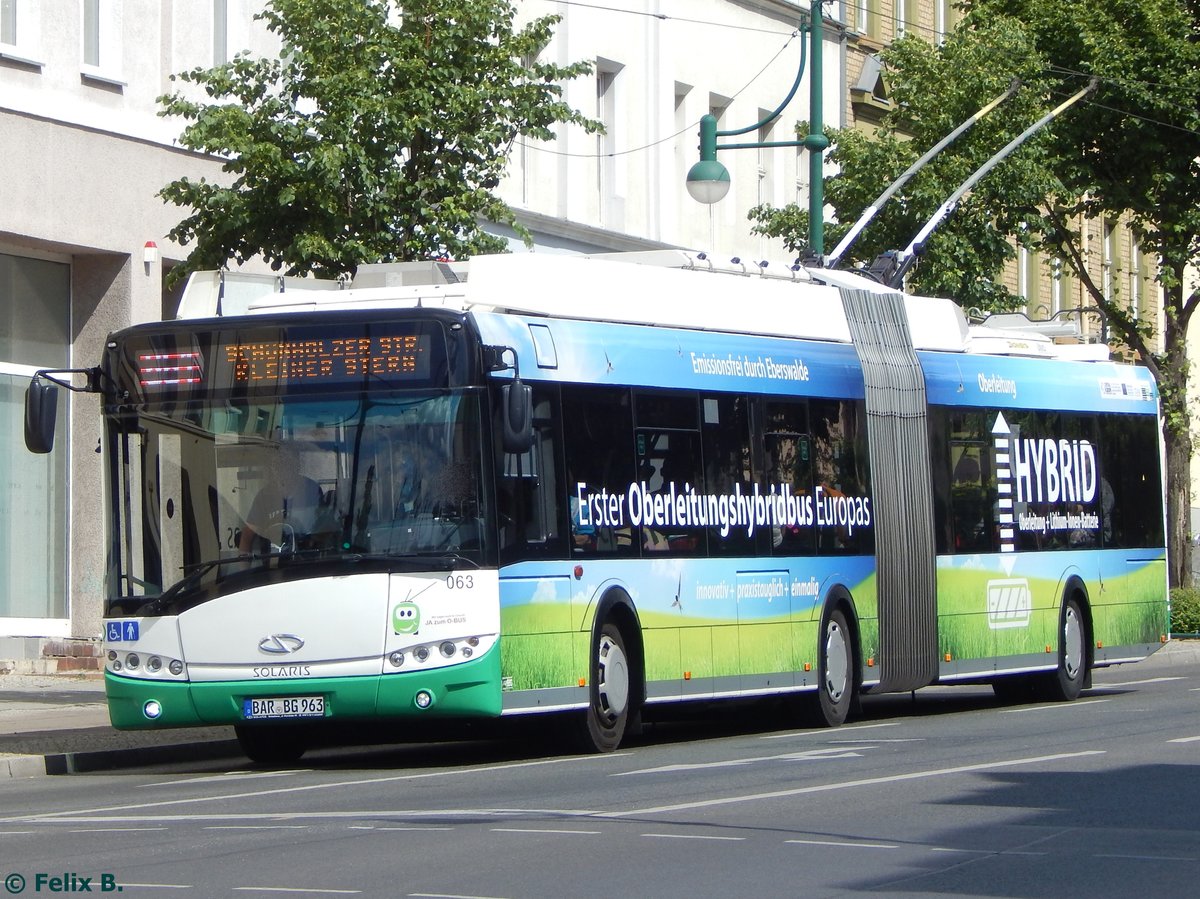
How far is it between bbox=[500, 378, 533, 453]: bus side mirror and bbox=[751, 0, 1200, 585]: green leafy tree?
16.0 metres

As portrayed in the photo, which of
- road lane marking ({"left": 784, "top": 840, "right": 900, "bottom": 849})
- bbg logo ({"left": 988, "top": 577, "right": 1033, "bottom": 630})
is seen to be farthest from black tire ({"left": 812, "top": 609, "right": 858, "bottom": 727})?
road lane marking ({"left": 784, "top": 840, "right": 900, "bottom": 849})

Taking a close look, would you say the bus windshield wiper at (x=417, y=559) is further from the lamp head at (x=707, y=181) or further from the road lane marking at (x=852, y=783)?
the lamp head at (x=707, y=181)

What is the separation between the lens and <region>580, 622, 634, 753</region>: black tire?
15398 mm

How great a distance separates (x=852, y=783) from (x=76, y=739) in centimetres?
666

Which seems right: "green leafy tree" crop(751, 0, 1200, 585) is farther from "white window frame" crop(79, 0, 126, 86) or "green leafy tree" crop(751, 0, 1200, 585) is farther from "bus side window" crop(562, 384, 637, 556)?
"bus side window" crop(562, 384, 637, 556)

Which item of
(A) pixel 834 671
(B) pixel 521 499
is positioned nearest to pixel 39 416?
(B) pixel 521 499

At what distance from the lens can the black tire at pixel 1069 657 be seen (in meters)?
21.6

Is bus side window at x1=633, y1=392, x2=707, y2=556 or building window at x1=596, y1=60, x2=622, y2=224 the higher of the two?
building window at x1=596, y1=60, x2=622, y2=224

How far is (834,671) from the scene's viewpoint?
18.4 m

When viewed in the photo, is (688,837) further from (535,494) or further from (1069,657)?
(1069,657)

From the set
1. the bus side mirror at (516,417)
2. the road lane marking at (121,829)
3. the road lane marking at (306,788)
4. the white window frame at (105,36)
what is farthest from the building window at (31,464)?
the road lane marking at (121,829)

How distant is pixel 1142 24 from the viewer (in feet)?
112

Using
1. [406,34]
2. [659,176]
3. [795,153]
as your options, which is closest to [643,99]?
[659,176]

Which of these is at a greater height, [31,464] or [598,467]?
[31,464]
